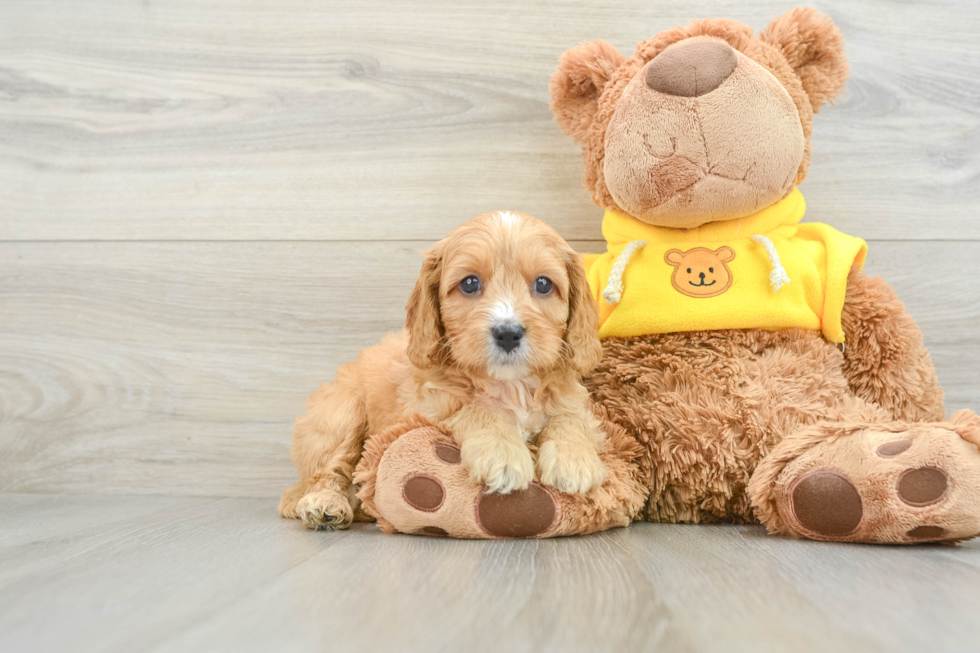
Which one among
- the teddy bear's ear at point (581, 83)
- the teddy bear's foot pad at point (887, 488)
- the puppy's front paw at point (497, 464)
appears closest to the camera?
the teddy bear's foot pad at point (887, 488)

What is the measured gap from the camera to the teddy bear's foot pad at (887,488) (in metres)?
1.14

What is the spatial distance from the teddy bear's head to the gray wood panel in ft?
2.35

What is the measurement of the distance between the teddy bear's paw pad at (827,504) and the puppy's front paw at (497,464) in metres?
0.49

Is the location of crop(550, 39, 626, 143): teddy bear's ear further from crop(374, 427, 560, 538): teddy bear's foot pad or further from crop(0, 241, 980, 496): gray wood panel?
crop(374, 427, 560, 538): teddy bear's foot pad

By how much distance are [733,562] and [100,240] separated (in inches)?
77.1

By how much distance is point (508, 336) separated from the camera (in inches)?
50.7

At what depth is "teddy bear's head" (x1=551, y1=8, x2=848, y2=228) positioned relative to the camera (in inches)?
56.4

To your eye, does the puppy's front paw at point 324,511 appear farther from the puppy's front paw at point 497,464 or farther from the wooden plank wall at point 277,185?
the wooden plank wall at point 277,185

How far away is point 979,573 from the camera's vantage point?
1.03m

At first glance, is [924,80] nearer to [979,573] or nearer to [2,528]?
[979,573]

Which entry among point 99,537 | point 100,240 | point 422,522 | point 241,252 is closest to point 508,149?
point 241,252

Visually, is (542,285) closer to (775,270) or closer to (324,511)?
(775,270)

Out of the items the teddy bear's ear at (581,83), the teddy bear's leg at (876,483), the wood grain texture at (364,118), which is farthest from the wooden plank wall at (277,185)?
the teddy bear's leg at (876,483)

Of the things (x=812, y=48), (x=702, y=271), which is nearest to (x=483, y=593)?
(x=702, y=271)
